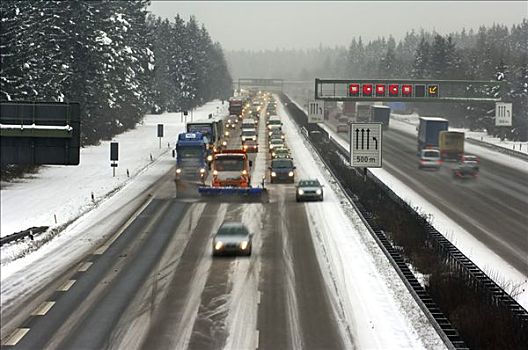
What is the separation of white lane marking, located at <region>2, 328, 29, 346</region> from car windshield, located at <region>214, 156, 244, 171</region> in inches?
1005

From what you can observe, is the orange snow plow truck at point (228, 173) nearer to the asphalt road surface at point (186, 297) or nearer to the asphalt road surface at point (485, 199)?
the asphalt road surface at point (186, 297)

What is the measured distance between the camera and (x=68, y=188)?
51625 millimetres

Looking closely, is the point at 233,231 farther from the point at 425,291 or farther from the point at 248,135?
the point at 248,135

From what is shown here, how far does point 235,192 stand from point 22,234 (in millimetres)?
14536

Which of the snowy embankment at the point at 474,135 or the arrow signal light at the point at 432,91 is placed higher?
the arrow signal light at the point at 432,91

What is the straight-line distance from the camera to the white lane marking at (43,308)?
21362mm

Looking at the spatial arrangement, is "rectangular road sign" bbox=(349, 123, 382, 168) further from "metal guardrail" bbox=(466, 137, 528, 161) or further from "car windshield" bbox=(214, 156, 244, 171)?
"metal guardrail" bbox=(466, 137, 528, 161)

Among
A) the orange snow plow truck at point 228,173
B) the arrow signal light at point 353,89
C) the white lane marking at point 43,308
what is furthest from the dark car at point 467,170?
the white lane marking at point 43,308

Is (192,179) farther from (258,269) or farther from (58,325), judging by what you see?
(58,325)

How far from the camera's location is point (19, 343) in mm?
18625

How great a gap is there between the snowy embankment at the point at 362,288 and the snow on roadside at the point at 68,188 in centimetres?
1423

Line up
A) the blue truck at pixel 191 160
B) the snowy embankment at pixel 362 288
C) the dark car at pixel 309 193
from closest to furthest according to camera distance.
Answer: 1. the snowy embankment at pixel 362 288
2. the dark car at pixel 309 193
3. the blue truck at pixel 191 160

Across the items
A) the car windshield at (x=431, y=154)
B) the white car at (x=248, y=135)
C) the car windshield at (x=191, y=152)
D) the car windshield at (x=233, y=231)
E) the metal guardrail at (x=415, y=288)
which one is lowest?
the metal guardrail at (x=415, y=288)

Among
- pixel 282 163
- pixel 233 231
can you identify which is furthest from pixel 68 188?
pixel 233 231
